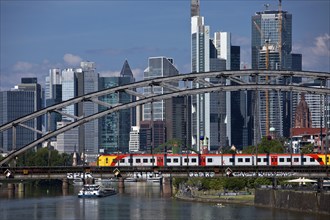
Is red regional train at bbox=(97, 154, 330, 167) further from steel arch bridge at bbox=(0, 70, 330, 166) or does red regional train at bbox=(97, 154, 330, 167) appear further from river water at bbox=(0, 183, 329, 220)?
steel arch bridge at bbox=(0, 70, 330, 166)

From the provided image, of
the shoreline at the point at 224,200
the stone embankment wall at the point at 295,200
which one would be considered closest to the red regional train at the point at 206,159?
the stone embankment wall at the point at 295,200

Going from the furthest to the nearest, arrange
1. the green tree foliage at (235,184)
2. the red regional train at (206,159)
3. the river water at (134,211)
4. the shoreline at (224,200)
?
the green tree foliage at (235,184)
the shoreline at (224,200)
the red regional train at (206,159)
the river water at (134,211)

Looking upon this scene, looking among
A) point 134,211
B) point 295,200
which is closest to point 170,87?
point 295,200

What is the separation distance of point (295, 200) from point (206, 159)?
502 inches

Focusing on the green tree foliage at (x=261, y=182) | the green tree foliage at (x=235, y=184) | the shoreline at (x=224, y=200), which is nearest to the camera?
the shoreline at (x=224, y=200)

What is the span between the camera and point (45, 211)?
12888 cm

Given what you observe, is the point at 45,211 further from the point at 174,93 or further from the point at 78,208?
the point at 174,93

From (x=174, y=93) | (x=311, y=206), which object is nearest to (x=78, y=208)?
(x=311, y=206)

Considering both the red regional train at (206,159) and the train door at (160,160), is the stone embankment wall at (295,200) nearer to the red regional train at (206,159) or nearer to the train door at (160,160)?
the red regional train at (206,159)

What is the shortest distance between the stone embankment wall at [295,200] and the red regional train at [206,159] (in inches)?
150

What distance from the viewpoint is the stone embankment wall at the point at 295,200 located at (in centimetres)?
11375

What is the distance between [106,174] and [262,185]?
5941cm

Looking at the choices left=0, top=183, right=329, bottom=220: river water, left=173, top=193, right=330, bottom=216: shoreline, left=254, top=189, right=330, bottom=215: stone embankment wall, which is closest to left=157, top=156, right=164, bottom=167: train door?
left=0, top=183, right=329, bottom=220: river water

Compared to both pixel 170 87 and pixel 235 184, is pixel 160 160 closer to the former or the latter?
pixel 170 87
